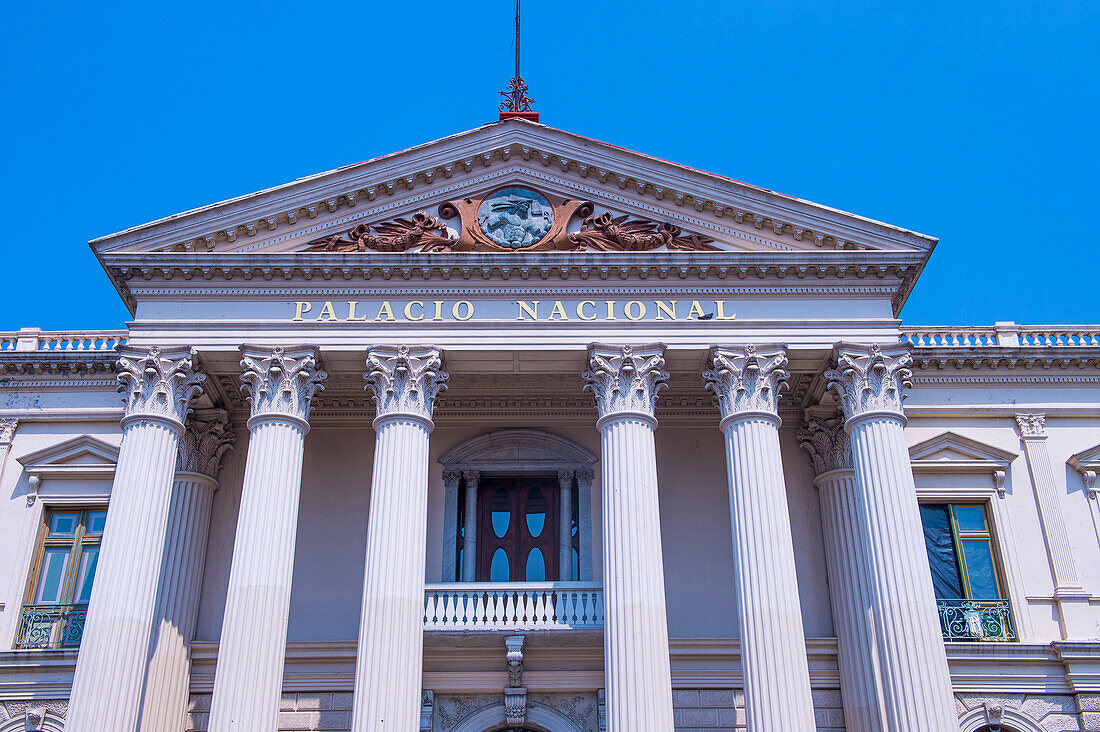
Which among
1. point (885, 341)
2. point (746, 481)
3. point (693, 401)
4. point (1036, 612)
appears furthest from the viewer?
point (693, 401)

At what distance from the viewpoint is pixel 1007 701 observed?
73.4 ft

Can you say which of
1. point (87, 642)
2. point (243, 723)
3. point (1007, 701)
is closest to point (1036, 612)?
point (1007, 701)

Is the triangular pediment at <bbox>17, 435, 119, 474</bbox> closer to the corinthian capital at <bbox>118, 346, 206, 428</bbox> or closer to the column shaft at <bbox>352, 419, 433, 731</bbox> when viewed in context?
the corinthian capital at <bbox>118, 346, 206, 428</bbox>

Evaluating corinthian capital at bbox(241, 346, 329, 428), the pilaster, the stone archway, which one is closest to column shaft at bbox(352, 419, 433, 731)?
corinthian capital at bbox(241, 346, 329, 428)

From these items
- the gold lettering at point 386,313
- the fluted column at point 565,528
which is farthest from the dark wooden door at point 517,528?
the gold lettering at point 386,313

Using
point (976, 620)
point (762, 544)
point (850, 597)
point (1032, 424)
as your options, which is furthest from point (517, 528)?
point (1032, 424)

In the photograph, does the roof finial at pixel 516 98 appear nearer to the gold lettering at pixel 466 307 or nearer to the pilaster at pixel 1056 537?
the gold lettering at pixel 466 307

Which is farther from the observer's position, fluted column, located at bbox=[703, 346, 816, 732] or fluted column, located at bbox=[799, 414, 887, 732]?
fluted column, located at bbox=[799, 414, 887, 732]

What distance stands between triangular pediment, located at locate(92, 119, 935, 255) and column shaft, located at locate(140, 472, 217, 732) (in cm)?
557

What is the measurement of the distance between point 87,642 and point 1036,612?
19.2m

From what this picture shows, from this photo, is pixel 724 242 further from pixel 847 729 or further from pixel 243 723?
pixel 243 723

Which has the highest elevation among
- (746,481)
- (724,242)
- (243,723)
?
(724,242)

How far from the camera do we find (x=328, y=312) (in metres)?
22.4

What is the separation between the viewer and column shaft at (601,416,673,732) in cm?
1855
